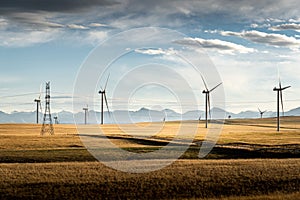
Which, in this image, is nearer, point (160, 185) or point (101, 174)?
point (160, 185)

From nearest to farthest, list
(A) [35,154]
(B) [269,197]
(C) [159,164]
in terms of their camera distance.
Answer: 1. (B) [269,197]
2. (C) [159,164]
3. (A) [35,154]

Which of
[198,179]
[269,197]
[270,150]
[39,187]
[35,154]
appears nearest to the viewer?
[269,197]

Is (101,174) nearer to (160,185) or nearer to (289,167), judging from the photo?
(160,185)

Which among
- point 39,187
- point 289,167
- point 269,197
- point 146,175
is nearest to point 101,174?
point 146,175

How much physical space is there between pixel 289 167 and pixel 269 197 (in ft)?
31.5

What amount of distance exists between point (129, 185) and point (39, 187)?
560 centimetres

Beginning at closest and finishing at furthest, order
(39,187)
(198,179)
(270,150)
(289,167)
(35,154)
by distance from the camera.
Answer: (39,187)
(198,179)
(289,167)
(35,154)
(270,150)

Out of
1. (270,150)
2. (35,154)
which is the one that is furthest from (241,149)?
(35,154)

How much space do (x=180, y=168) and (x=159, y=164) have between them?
4061 mm

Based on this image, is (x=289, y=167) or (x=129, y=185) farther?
(x=289, y=167)

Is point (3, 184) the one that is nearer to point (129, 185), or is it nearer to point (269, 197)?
point (129, 185)

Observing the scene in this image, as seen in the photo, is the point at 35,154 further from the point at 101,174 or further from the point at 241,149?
the point at 241,149

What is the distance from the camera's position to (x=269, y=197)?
93.6 feet

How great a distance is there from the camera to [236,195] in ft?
97.6
